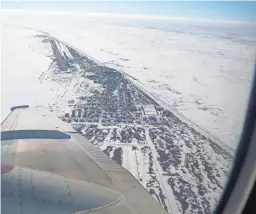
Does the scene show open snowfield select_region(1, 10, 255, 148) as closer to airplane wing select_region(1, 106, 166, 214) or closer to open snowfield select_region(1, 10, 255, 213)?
open snowfield select_region(1, 10, 255, 213)

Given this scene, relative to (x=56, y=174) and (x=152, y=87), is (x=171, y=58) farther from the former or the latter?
(x=56, y=174)

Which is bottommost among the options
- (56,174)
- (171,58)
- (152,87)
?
(56,174)

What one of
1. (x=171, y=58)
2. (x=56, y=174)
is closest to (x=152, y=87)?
(x=171, y=58)

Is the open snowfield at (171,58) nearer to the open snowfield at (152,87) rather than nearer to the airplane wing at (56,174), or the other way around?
the open snowfield at (152,87)

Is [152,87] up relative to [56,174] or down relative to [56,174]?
up

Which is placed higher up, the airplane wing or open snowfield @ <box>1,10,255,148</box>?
open snowfield @ <box>1,10,255,148</box>

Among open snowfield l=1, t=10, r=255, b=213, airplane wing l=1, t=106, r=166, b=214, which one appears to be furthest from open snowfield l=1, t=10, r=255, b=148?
airplane wing l=1, t=106, r=166, b=214
